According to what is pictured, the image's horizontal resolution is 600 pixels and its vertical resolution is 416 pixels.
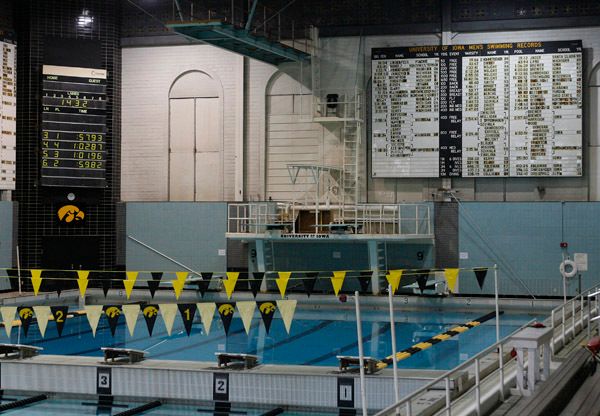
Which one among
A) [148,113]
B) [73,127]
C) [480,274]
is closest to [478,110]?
[480,274]

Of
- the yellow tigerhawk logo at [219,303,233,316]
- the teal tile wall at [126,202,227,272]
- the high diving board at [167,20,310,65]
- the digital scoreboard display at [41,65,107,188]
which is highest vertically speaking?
the high diving board at [167,20,310,65]

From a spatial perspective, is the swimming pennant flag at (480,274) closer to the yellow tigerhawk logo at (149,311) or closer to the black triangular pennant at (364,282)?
the black triangular pennant at (364,282)

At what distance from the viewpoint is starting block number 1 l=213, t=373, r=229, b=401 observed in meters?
11.2

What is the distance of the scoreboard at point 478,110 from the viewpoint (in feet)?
68.7

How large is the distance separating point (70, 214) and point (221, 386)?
41.4 feet

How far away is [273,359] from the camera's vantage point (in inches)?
548

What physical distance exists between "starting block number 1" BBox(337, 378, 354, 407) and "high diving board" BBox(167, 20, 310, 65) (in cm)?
1044

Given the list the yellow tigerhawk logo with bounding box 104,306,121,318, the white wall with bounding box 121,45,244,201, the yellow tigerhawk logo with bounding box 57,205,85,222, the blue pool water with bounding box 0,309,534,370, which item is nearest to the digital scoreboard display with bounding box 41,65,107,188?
the yellow tigerhawk logo with bounding box 57,205,85,222

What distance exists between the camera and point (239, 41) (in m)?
20.8

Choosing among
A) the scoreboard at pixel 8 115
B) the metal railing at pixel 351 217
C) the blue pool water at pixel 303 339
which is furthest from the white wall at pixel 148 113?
the blue pool water at pixel 303 339

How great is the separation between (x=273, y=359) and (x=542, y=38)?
38.8ft

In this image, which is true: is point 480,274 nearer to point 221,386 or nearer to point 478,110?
point 478,110

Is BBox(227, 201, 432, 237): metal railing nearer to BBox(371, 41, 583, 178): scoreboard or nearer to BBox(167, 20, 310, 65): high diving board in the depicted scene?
BBox(371, 41, 583, 178): scoreboard

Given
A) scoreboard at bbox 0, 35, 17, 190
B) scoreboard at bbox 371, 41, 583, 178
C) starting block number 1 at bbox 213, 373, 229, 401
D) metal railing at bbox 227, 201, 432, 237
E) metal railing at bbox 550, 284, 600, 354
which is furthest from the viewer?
scoreboard at bbox 0, 35, 17, 190
